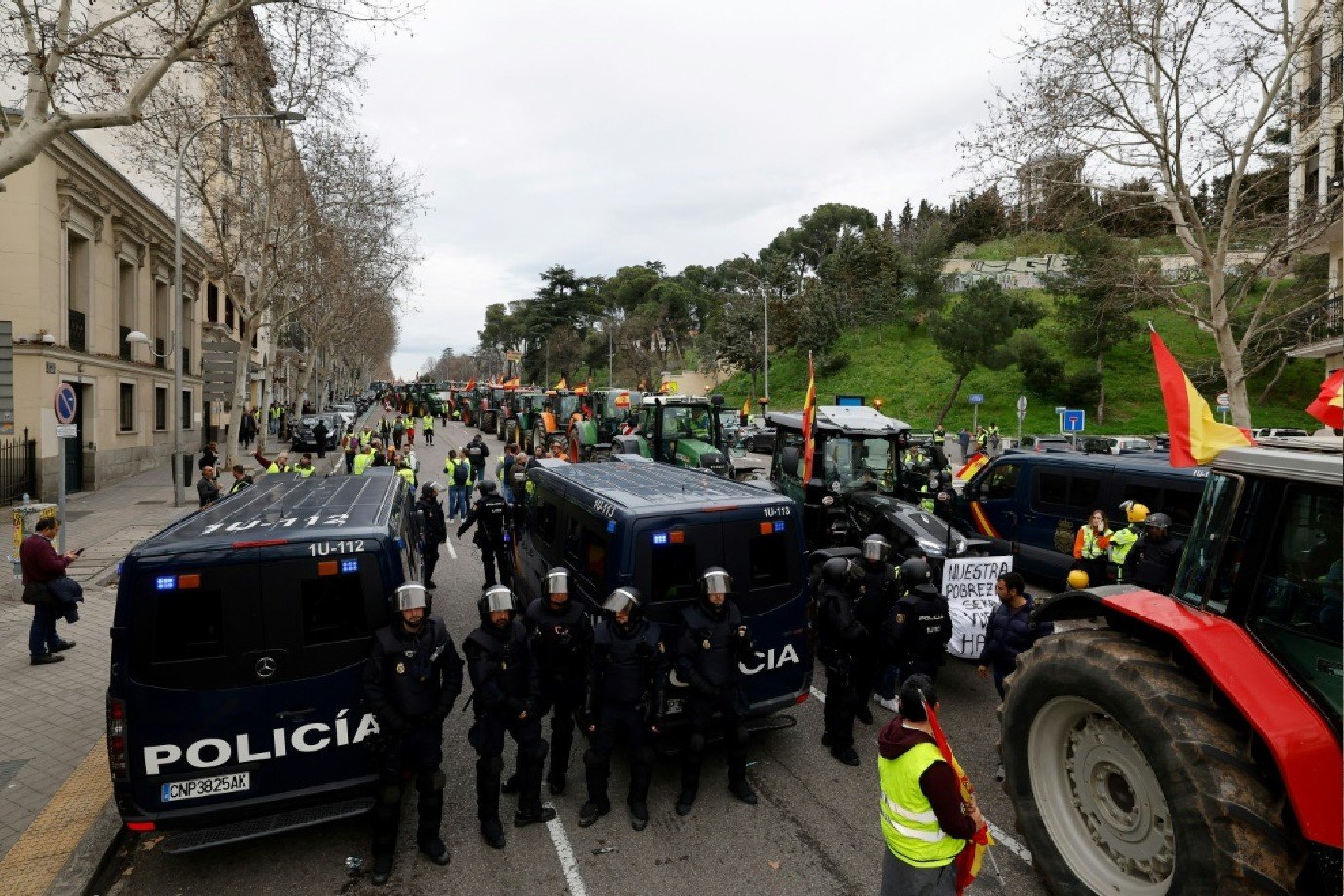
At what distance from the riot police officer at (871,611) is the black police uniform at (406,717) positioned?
3.46 m

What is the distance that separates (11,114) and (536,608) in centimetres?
2043

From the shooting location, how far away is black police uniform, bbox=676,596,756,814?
551cm

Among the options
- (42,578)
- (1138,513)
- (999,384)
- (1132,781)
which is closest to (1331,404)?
(1132,781)

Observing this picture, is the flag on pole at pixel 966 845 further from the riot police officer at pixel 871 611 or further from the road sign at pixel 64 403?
the road sign at pixel 64 403

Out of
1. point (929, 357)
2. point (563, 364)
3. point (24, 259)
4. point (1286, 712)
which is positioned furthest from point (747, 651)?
point (563, 364)

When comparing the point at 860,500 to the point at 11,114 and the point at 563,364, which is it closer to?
the point at 11,114

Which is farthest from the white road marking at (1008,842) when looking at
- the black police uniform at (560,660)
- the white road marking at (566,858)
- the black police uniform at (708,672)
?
the black police uniform at (560,660)

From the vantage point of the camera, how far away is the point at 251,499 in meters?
6.62

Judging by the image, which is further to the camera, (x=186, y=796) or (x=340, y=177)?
(x=340, y=177)

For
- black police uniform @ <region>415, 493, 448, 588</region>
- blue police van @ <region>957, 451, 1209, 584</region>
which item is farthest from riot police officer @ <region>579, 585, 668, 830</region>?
blue police van @ <region>957, 451, 1209, 584</region>

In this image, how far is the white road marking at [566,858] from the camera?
4.68 m

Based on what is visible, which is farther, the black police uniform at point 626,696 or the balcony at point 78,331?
the balcony at point 78,331

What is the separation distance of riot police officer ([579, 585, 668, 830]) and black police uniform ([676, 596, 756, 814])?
0.22 metres

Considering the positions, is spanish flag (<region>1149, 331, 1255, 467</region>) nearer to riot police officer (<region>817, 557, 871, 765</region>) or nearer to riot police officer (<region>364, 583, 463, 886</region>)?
riot police officer (<region>817, 557, 871, 765</region>)
